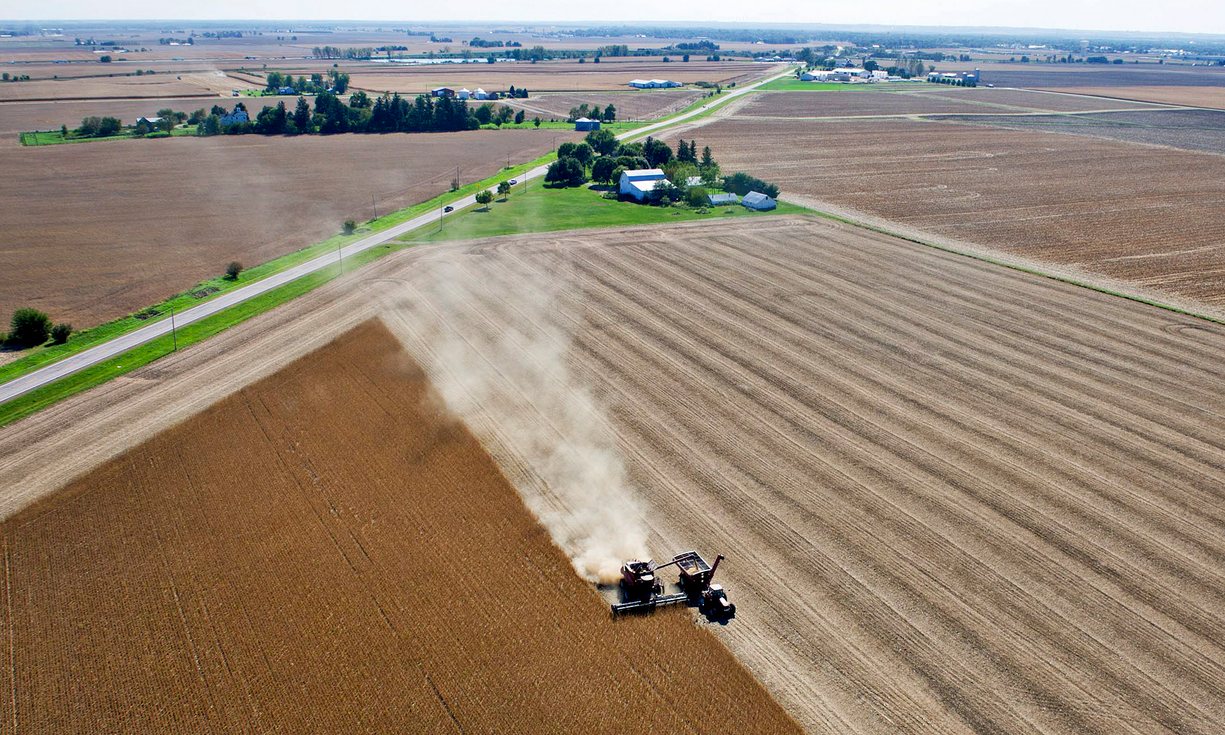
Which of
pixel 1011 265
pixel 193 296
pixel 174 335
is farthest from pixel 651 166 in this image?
pixel 174 335

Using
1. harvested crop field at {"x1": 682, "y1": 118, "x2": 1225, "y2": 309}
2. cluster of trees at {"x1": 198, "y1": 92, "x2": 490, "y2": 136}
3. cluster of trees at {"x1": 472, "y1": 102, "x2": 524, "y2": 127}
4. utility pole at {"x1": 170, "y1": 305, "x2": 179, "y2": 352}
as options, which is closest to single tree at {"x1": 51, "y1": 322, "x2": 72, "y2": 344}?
utility pole at {"x1": 170, "y1": 305, "x2": 179, "y2": 352}

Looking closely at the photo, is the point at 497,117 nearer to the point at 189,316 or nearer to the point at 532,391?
Result: the point at 189,316

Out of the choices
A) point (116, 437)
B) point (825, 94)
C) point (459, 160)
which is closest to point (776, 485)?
point (116, 437)

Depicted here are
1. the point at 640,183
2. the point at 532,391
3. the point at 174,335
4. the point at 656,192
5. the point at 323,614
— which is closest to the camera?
the point at 323,614

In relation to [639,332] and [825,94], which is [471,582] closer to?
[639,332]

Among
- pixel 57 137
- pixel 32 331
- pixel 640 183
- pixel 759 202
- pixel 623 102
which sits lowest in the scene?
pixel 32 331

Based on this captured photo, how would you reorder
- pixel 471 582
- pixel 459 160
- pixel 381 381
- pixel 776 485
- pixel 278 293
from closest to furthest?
pixel 471 582 < pixel 776 485 < pixel 381 381 < pixel 278 293 < pixel 459 160
